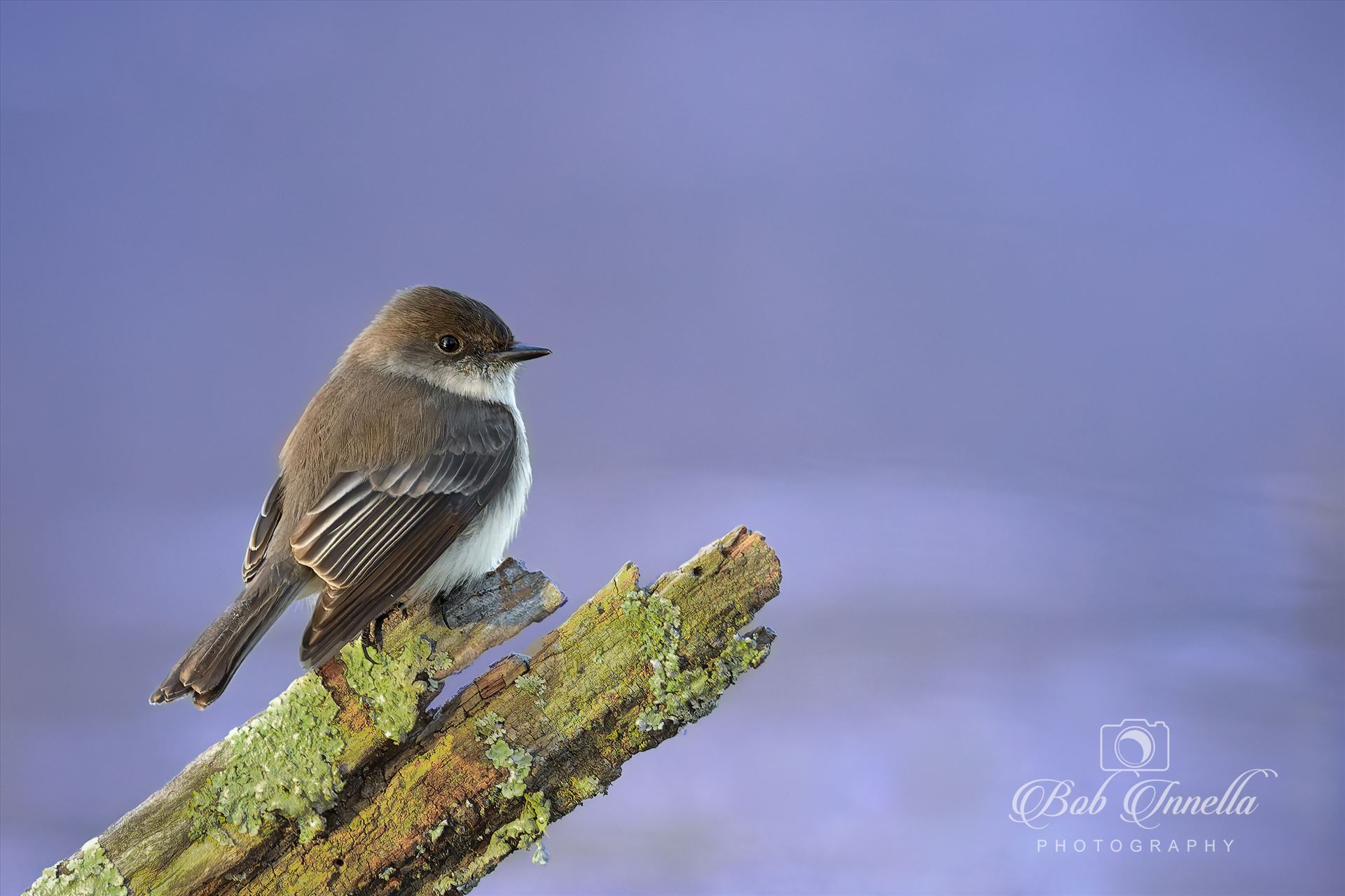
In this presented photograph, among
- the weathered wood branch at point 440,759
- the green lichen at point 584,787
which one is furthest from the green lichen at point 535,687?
the green lichen at point 584,787

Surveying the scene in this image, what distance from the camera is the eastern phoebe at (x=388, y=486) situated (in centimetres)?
302

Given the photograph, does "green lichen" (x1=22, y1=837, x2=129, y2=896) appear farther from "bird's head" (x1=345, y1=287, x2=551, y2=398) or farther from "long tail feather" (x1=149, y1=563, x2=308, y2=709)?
"bird's head" (x1=345, y1=287, x2=551, y2=398)

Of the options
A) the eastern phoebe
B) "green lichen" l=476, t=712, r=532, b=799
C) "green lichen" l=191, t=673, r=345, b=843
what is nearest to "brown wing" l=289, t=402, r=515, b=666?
the eastern phoebe

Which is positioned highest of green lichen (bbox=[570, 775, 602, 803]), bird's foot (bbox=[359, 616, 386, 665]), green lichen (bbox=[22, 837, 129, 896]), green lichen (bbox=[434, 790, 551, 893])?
bird's foot (bbox=[359, 616, 386, 665])

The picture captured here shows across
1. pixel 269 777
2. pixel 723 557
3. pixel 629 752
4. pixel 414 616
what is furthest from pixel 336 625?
pixel 723 557

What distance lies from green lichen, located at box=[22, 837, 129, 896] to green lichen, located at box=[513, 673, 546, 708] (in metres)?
1.15

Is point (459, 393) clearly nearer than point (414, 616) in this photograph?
No

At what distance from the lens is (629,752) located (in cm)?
283

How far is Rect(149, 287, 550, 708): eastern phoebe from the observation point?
3.02 m

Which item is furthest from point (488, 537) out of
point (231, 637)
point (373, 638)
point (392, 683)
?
point (231, 637)

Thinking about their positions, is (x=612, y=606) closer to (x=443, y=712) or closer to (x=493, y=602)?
(x=493, y=602)

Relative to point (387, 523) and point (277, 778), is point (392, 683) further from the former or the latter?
point (387, 523)

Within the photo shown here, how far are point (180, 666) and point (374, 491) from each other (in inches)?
30.2

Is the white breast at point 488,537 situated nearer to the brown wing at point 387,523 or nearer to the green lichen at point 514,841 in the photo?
the brown wing at point 387,523
